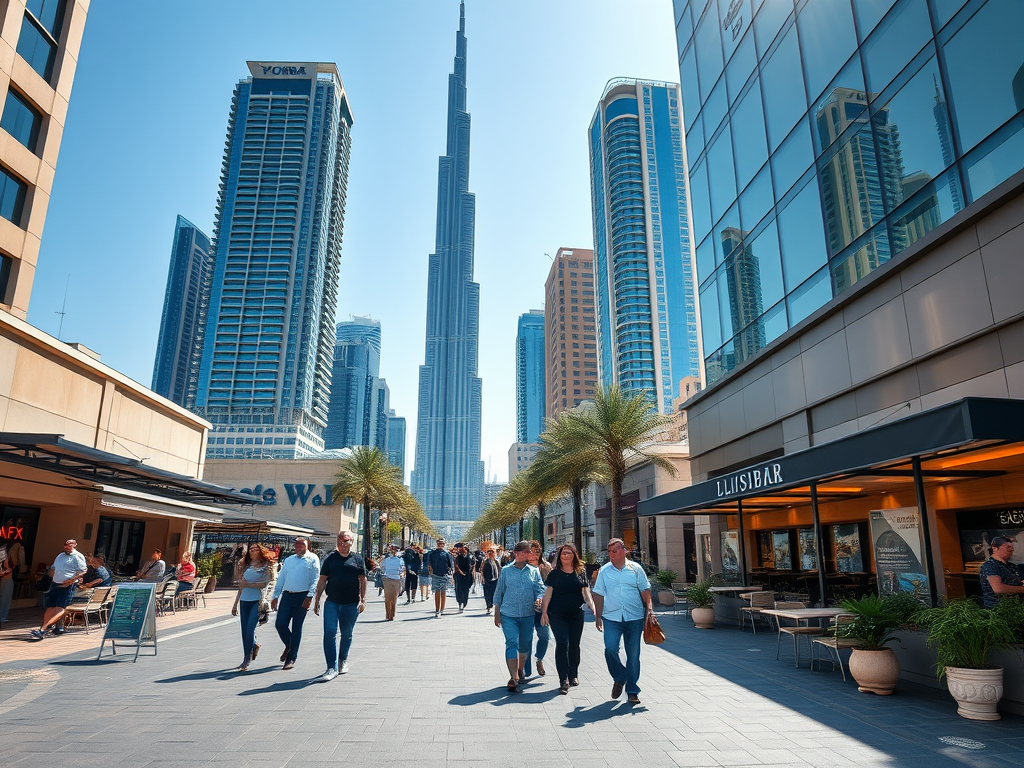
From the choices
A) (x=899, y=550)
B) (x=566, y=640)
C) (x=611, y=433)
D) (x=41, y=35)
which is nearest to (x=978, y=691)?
(x=566, y=640)

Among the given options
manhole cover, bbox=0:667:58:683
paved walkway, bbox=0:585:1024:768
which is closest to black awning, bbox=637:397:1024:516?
paved walkway, bbox=0:585:1024:768

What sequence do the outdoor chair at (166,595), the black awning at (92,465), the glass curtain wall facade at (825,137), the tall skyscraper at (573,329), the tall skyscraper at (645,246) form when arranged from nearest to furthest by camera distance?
the glass curtain wall facade at (825,137) → the black awning at (92,465) → the outdoor chair at (166,595) → the tall skyscraper at (645,246) → the tall skyscraper at (573,329)

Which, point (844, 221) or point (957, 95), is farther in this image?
point (844, 221)

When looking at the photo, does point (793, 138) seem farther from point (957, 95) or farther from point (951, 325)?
point (951, 325)

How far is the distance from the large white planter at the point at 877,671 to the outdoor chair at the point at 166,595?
16.1 meters

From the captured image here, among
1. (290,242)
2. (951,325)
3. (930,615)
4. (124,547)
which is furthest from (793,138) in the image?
(290,242)

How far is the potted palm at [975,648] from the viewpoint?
6.37 meters

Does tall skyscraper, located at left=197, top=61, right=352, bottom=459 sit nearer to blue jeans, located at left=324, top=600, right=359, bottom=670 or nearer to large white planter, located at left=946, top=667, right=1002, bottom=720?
blue jeans, located at left=324, top=600, right=359, bottom=670

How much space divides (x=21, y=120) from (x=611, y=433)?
22651 mm

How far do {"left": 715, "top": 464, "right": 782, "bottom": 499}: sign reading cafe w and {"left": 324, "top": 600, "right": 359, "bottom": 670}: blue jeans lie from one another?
26.0 feet

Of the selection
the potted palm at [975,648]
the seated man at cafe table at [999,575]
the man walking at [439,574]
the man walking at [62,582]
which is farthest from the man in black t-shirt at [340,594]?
the man walking at [439,574]

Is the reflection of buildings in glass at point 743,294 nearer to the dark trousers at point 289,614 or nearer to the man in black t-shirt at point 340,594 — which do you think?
the man in black t-shirt at point 340,594

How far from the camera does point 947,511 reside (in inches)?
563

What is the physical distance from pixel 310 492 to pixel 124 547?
3386cm
